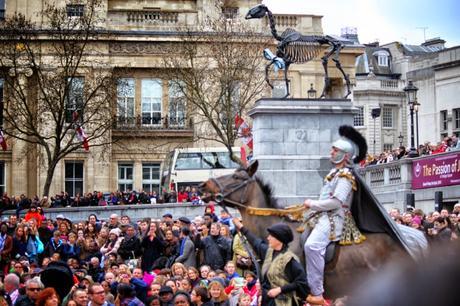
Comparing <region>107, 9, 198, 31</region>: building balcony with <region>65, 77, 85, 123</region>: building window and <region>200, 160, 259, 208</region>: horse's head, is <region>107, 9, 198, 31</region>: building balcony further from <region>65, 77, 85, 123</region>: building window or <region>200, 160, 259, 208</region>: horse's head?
<region>200, 160, 259, 208</region>: horse's head

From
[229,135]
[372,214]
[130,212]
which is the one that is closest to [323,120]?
[372,214]

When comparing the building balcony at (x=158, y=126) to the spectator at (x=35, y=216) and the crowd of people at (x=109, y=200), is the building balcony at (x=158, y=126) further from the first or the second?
the spectator at (x=35, y=216)

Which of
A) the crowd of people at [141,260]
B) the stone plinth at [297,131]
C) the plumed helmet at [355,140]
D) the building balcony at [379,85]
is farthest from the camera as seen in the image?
the building balcony at [379,85]

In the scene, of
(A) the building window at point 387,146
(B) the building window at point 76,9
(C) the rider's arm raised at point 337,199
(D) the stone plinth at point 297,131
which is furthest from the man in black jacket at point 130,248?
(A) the building window at point 387,146

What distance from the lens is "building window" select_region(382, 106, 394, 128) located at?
9931 centimetres

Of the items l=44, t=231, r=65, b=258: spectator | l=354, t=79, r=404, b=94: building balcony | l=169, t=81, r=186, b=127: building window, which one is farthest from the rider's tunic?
l=354, t=79, r=404, b=94: building balcony

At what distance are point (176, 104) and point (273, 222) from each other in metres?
48.0

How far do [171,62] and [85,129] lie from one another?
293 inches

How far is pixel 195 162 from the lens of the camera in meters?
54.5

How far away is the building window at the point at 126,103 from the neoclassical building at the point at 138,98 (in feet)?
0.24

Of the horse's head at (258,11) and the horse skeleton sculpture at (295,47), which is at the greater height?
the horse's head at (258,11)

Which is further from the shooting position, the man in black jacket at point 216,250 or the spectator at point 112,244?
the spectator at point 112,244

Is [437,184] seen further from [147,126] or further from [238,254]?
[147,126]

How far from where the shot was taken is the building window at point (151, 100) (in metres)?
67.1
